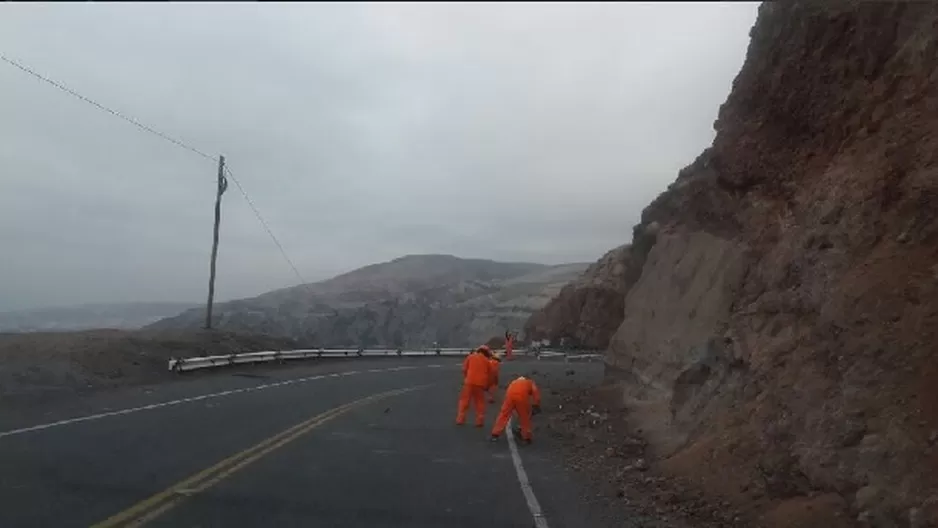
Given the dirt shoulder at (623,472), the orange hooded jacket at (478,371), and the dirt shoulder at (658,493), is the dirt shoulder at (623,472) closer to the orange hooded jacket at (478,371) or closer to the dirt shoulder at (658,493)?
the dirt shoulder at (658,493)

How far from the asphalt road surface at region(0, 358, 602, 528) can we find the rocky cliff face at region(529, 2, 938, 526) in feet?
7.45

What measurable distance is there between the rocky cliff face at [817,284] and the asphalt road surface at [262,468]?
7.45 feet

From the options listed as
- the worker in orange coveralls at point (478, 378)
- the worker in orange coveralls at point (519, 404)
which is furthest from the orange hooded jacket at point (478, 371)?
the worker in orange coveralls at point (519, 404)

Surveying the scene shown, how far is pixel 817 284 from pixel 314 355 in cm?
3364

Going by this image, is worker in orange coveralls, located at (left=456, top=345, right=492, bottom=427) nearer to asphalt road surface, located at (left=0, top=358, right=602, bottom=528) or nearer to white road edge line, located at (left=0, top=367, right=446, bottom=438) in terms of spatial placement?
asphalt road surface, located at (left=0, top=358, right=602, bottom=528)

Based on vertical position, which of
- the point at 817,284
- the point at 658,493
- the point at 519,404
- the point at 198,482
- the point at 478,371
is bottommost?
the point at 658,493

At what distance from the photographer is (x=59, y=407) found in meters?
Result: 16.9

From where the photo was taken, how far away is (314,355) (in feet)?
137

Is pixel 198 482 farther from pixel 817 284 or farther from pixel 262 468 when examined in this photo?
pixel 817 284

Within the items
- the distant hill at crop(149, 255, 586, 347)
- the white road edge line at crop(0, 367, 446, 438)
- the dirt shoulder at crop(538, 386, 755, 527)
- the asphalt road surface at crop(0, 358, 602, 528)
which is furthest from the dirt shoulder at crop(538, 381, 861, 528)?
the distant hill at crop(149, 255, 586, 347)

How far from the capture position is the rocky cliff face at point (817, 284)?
25.6ft

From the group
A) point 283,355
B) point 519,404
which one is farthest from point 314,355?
point 519,404

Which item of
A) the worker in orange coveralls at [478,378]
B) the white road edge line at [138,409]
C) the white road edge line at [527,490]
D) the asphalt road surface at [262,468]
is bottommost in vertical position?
the white road edge line at [527,490]

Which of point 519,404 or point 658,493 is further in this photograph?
point 519,404
